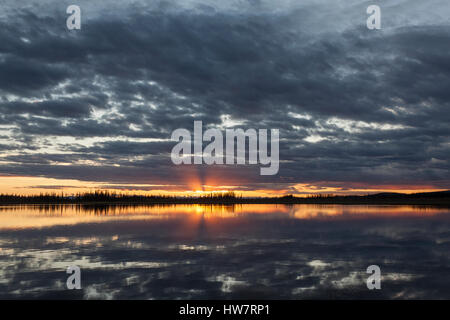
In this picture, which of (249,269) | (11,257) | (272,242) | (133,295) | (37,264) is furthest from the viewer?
(272,242)

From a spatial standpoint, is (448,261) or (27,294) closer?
(27,294)

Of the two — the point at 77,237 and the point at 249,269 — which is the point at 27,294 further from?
the point at 77,237

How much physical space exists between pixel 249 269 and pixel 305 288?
3.78 metres

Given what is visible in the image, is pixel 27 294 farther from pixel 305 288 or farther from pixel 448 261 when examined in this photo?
pixel 448 261

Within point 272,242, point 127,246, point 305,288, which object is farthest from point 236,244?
point 305,288

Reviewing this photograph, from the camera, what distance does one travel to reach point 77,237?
2886cm
